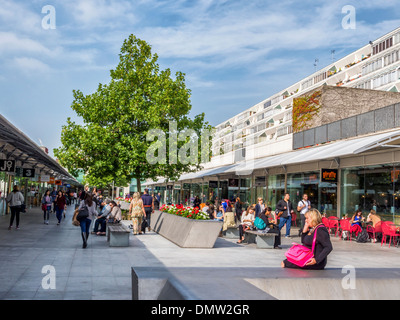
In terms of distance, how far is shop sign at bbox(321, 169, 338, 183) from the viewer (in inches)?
785

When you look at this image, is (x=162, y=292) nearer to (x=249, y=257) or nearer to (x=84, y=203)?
(x=249, y=257)

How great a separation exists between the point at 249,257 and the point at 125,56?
18.5 m

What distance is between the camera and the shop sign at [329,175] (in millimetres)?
19938

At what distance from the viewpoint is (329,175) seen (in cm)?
2014

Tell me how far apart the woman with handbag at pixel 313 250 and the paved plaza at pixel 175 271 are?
27 cm

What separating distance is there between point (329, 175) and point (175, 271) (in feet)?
50.9

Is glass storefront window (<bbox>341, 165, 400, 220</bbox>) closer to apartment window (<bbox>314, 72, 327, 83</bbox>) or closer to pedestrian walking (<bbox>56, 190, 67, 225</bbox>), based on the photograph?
pedestrian walking (<bbox>56, 190, 67, 225</bbox>)

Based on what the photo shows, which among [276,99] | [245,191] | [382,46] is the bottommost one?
[245,191]

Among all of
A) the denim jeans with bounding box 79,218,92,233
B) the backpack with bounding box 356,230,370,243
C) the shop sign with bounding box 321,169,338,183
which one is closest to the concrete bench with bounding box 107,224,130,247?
the denim jeans with bounding box 79,218,92,233

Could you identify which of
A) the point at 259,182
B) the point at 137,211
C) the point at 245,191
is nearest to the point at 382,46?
the point at 245,191

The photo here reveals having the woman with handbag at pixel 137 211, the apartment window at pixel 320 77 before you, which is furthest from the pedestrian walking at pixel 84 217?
the apartment window at pixel 320 77

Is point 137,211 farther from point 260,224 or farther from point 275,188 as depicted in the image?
point 275,188

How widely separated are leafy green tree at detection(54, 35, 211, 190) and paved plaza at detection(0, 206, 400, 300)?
9.87 m

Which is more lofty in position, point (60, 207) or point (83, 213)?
point (83, 213)
